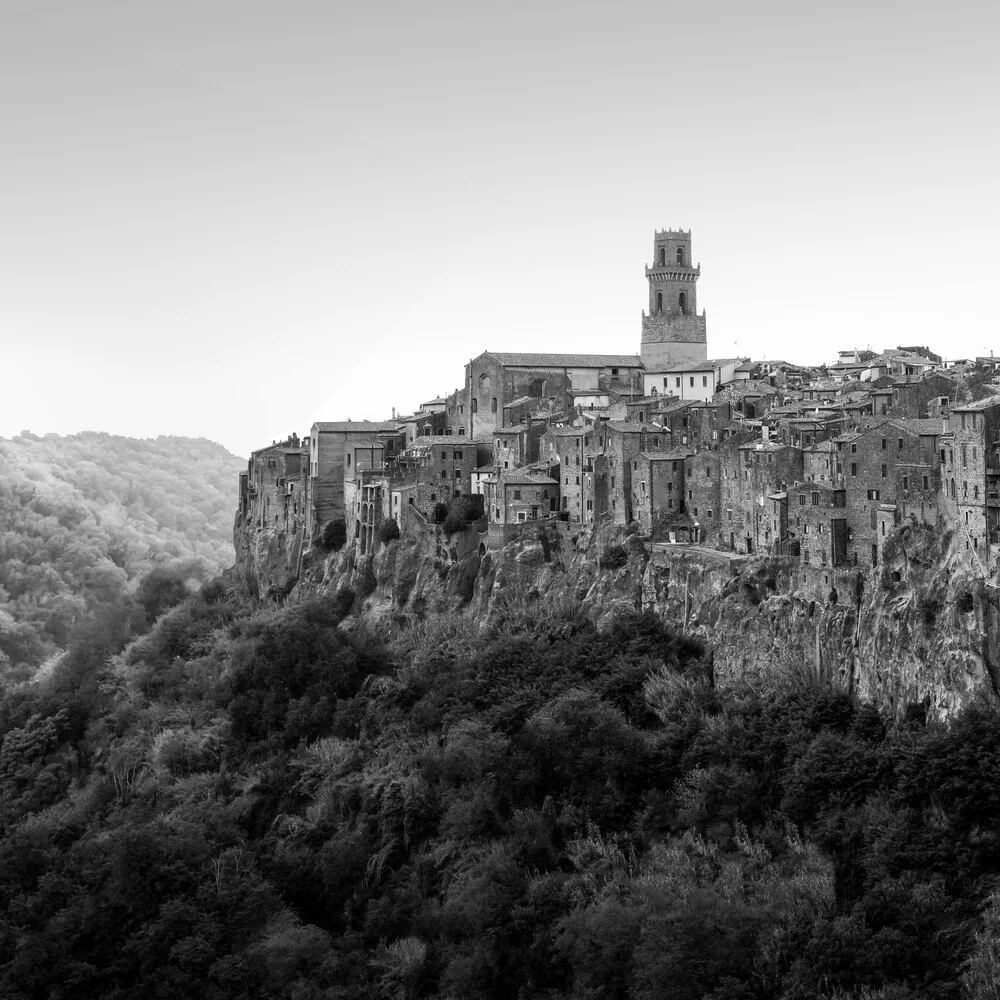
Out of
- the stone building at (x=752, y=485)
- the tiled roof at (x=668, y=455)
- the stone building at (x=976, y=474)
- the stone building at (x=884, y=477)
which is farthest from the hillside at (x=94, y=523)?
the stone building at (x=976, y=474)

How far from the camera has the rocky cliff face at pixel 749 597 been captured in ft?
148

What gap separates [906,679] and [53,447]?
136262 mm

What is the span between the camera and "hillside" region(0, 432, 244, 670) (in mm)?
114562

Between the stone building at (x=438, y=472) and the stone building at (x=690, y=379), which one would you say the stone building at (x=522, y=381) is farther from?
the stone building at (x=438, y=472)

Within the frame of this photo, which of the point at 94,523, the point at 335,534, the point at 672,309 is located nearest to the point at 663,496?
the point at 335,534

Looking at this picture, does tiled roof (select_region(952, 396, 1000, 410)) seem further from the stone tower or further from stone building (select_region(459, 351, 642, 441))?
the stone tower

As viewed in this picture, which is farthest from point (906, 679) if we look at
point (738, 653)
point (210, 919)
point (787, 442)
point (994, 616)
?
point (210, 919)

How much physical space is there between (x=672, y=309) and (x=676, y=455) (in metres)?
24.5

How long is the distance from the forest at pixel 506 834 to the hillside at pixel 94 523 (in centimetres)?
3660

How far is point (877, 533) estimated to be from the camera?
49125 mm

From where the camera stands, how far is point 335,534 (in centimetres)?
7444

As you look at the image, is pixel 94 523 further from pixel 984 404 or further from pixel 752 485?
pixel 984 404

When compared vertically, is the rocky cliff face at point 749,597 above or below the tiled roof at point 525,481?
below

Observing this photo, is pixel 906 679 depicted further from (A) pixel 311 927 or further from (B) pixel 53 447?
(B) pixel 53 447
